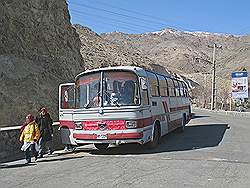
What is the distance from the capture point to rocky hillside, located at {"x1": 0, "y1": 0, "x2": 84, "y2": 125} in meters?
22.0

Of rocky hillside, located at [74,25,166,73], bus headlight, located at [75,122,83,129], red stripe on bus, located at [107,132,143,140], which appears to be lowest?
red stripe on bus, located at [107,132,143,140]

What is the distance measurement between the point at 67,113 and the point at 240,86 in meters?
42.1

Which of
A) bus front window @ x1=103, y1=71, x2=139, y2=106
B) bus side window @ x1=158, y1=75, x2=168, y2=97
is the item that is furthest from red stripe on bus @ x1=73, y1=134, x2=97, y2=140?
bus side window @ x1=158, y1=75, x2=168, y2=97

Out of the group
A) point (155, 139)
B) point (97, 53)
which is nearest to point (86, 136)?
point (155, 139)

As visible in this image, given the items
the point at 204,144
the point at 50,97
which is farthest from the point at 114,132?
the point at 50,97

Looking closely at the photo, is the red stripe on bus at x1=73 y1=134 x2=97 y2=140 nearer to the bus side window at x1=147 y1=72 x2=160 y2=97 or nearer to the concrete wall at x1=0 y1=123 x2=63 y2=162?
the concrete wall at x1=0 y1=123 x2=63 y2=162

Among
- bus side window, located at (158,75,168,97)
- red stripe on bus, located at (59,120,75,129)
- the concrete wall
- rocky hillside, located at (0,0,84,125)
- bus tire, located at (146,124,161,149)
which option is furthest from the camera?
rocky hillside, located at (0,0,84,125)

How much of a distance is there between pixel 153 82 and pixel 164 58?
160m

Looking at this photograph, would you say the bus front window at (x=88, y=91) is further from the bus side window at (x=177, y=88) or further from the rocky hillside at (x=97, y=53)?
the rocky hillside at (x=97, y=53)

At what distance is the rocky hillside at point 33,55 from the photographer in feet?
72.3

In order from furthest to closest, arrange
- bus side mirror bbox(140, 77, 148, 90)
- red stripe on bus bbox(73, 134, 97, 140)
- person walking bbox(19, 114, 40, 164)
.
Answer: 1. bus side mirror bbox(140, 77, 148, 90)
2. red stripe on bus bbox(73, 134, 97, 140)
3. person walking bbox(19, 114, 40, 164)

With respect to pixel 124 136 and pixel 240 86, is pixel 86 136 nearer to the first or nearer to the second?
pixel 124 136

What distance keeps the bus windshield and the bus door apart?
430 mm

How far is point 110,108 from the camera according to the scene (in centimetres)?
1275
